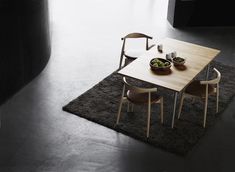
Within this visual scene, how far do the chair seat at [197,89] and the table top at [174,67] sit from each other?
0.23 meters

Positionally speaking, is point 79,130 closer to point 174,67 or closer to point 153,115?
point 153,115

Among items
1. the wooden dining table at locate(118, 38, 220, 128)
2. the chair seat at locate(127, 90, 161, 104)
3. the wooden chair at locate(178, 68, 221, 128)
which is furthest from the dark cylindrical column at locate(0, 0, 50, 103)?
the wooden chair at locate(178, 68, 221, 128)

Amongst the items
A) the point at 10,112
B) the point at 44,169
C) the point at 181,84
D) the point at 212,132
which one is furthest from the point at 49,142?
the point at 212,132

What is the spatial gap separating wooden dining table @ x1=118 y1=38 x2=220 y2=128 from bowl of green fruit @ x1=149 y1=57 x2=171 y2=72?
55 mm

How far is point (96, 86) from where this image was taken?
584cm

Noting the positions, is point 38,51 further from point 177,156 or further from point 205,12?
point 205,12

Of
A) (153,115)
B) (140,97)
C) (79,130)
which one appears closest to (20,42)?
(79,130)

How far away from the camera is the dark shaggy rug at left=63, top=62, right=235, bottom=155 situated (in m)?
4.82

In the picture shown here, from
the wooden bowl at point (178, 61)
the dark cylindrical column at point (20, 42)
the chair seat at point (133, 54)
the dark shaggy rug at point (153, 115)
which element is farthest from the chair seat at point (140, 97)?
the dark cylindrical column at point (20, 42)

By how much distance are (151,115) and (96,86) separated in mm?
990

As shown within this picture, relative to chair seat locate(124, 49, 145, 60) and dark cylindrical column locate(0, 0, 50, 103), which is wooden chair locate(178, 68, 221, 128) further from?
dark cylindrical column locate(0, 0, 50, 103)

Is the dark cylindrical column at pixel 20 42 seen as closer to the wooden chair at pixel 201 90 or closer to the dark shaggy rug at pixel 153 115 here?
the dark shaggy rug at pixel 153 115

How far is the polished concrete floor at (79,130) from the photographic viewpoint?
4.45 m

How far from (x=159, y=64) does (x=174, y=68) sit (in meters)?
0.19
